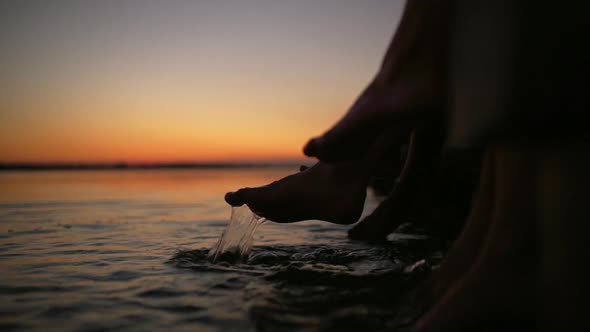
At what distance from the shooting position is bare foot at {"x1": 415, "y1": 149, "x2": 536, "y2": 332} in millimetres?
1178

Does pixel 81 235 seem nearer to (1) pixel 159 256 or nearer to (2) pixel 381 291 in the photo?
(1) pixel 159 256

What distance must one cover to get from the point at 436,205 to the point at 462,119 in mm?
3554

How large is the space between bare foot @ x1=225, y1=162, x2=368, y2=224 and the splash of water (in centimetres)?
31

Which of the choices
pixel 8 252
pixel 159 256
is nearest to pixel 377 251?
pixel 159 256

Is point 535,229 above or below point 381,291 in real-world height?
above

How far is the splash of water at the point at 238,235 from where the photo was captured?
2.84 metres

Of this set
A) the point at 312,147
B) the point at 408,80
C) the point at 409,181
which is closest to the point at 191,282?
the point at 312,147

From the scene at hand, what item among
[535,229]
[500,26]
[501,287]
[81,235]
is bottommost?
[81,235]

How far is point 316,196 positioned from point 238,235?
0.74m

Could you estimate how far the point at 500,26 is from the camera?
38.3 inches

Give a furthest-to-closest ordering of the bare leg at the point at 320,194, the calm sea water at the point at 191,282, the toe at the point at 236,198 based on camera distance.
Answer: the toe at the point at 236,198 < the bare leg at the point at 320,194 < the calm sea water at the point at 191,282

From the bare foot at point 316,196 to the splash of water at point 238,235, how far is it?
0.31 m

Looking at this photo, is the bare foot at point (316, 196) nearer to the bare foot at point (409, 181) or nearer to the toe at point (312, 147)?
the bare foot at point (409, 181)

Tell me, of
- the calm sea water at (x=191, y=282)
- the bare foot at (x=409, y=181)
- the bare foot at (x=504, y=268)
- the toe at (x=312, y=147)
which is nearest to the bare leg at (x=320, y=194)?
the bare foot at (x=409, y=181)
